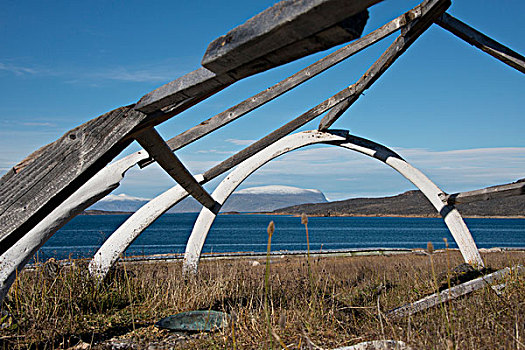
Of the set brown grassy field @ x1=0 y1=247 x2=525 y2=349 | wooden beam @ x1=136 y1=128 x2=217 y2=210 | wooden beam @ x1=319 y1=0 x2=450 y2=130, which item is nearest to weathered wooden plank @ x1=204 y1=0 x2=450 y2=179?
wooden beam @ x1=319 y1=0 x2=450 y2=130

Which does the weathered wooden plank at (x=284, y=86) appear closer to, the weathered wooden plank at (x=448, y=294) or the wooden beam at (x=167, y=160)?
the wooden beam at (x=167, y=160)

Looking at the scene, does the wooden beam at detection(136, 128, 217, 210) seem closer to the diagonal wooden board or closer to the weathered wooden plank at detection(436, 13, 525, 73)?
the diagonal wooden board

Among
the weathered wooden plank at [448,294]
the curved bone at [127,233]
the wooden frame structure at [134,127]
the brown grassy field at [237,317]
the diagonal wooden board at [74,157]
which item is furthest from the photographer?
the curved bone at [127,233]

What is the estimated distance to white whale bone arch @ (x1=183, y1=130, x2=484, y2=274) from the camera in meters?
7.65

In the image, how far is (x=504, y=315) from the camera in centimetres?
400

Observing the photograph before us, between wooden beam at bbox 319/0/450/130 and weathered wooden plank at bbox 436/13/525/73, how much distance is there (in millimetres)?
385

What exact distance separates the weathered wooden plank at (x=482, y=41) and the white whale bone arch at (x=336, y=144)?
8.31ft

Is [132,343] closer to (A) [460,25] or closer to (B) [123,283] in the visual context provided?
(B) [123,283]

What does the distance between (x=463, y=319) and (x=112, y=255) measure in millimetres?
4464

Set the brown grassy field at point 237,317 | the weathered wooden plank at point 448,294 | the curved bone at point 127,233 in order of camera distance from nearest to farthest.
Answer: the brown grassy field at point 237,317 < the weathered wooden plank at point 448,294 < the curved bone at point 127,233

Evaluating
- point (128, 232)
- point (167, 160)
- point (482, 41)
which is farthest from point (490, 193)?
point (128, 232)

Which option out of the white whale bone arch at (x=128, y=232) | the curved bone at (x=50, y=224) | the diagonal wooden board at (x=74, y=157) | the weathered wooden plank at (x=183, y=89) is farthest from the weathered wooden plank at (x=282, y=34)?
the white whale bone arch at (x=128, y=232)

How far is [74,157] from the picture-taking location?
256 centimetres

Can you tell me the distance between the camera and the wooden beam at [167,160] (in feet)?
→ 12.1
